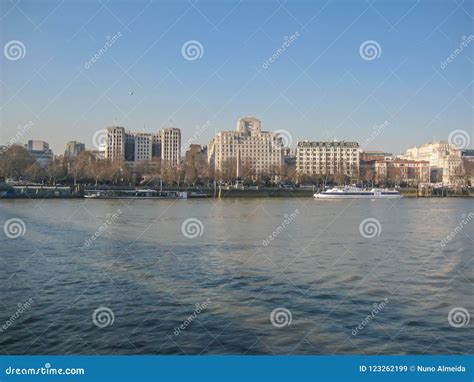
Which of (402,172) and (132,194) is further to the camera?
(402,172)

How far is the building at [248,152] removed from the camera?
4272 centimetres

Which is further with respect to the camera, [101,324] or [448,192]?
[448,192]

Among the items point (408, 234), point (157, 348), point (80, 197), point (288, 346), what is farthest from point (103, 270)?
point (80, 197)

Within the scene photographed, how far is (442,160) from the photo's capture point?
5141 cm

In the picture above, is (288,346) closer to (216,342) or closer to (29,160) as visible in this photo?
(216,342)

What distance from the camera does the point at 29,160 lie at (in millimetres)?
36938

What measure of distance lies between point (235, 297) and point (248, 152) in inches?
1596

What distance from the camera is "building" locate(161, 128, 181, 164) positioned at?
46.7m

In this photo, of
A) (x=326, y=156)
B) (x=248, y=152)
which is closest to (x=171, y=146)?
(x=248, y=152)

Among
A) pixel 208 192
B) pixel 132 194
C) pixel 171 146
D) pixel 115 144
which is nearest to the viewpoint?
pixel 132 194

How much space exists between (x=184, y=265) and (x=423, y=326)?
12.3 ft

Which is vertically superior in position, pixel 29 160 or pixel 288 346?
pixel 29 160

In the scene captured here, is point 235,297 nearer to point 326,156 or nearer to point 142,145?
point 142,145

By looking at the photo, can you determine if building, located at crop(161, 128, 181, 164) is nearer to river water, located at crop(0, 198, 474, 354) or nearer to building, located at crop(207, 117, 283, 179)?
building, located at crop(207, 117, 283, 179)
